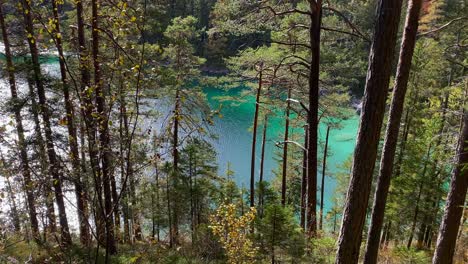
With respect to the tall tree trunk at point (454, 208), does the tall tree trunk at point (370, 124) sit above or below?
above

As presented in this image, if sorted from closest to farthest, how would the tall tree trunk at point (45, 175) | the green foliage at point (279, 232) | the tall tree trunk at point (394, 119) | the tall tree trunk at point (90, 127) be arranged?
1. the tall tree trunk at point (90, 127)
2. the tall tree trunk at point (45, 175)
3. the tall tree trunk at point (394, 119)
4. the green foliage at point (279, 232)

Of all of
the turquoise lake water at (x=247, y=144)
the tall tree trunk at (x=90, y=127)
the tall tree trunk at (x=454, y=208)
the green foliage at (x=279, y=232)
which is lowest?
the turquoise lake water at (x=247, y=144)

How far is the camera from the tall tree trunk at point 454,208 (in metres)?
5.40

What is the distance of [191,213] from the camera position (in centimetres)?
1377

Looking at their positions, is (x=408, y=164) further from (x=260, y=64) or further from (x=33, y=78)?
(x=33, y=78)

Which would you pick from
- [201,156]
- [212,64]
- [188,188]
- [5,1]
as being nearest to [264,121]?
[201,156]

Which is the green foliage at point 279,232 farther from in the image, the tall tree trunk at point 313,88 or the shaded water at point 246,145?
the shaded water at point 246,145

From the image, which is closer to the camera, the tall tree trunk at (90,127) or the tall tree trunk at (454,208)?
the tall tree trunk at (90,127)

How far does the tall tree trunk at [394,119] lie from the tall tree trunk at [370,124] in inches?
71.0

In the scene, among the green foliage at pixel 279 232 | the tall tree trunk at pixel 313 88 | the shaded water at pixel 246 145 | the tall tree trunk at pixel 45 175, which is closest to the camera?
the tall tree trunk at pixel 45 175

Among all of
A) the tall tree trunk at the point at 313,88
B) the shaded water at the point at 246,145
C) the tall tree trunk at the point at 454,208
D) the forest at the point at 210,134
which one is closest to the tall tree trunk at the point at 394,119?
the forest at the point at 210,134

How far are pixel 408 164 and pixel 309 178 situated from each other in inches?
351

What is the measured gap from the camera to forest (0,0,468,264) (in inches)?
114

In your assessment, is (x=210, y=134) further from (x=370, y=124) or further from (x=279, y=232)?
(x=279, y=232)
